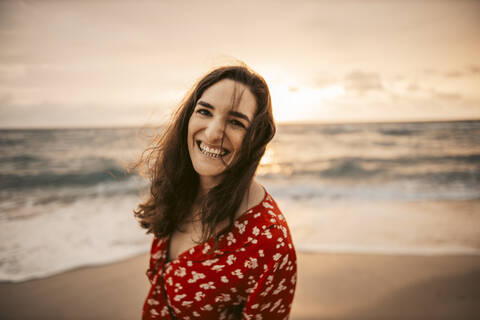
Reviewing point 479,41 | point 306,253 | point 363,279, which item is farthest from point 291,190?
point 479,41

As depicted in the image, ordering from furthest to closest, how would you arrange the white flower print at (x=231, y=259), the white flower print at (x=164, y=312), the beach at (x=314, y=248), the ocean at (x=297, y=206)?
the ocean at (x=297, y=206), the beach at (x=314, y=248), the white flower print at (x=164, y=312), the white flower print at (x=231, y=259)

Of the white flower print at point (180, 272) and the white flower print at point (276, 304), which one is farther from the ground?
the white flower print at point (276, 304)

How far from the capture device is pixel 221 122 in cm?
146

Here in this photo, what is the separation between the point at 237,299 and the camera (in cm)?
147

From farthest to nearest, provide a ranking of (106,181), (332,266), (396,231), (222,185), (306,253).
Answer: (106,181)
(396,231)
(306,253)
(332,266)
(222,185)

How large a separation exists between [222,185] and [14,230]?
277 inches

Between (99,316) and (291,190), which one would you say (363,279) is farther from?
(291,190)

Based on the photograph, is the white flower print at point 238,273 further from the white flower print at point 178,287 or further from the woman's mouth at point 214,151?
the woman's mouth at point 214,151

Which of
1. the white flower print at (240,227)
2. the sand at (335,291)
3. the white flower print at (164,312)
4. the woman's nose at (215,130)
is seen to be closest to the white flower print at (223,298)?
the white flower print at (240,227)

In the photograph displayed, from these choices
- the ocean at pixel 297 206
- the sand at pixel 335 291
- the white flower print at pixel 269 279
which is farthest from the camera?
the ocean at pixel 297 206

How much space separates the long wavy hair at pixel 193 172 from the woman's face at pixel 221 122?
1.8 inches

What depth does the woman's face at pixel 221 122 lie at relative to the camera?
1459mm

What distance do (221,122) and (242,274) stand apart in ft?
2.96

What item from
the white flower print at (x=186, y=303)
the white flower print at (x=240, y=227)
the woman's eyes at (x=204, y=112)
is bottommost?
the white flower print at (x=186, y=303)
